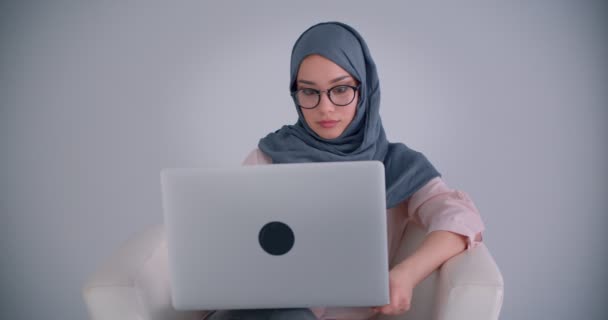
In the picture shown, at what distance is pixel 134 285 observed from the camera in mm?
1104

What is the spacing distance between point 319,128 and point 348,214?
0.60 meters

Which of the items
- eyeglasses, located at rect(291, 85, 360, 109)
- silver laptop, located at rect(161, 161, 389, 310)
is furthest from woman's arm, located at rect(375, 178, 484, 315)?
eyeglasses, located at rect(291, 85, 360, 109)

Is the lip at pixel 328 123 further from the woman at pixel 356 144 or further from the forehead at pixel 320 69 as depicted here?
the forehead at pixel 320 69

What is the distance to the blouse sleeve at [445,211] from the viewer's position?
3.95 ft

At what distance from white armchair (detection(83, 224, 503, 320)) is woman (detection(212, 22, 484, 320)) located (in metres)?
0.08

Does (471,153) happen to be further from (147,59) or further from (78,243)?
(78,243)

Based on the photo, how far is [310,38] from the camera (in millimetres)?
1368

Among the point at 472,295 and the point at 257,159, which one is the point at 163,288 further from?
the point at 472,295

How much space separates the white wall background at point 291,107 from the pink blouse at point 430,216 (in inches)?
20.6

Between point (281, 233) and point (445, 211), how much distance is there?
56 cm

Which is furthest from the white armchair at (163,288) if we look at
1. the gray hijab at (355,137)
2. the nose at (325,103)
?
the nose at (325,103)

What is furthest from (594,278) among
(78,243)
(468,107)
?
(78,243)

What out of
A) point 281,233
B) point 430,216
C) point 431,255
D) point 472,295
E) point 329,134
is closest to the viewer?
point 281,233

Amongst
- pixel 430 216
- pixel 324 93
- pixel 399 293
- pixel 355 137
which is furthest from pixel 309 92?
pixel 399 293
